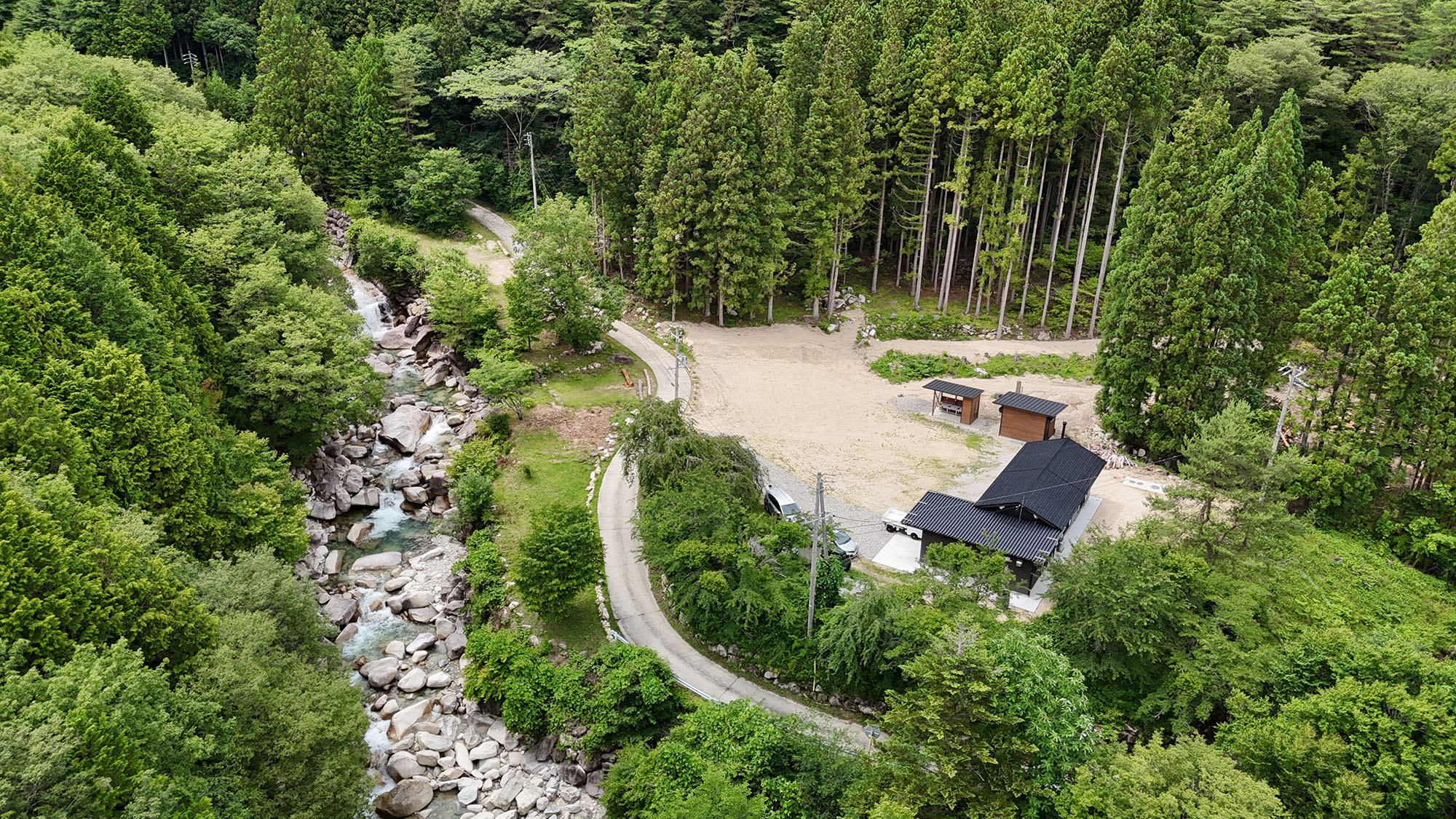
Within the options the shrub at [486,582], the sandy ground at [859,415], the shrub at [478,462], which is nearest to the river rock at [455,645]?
the shrub at [486,582]

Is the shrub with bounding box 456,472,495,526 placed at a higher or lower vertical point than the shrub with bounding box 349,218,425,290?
lower

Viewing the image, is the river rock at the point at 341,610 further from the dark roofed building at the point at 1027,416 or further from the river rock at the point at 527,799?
the dark roofed building at the point at 1027,416

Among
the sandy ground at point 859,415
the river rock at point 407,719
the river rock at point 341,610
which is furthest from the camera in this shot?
the sandy ground at point 859,415

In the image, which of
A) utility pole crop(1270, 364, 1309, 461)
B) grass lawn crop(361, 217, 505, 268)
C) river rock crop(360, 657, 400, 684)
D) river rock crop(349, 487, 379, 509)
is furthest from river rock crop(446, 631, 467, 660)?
grass lawn crop(361, 217, 505, 268)

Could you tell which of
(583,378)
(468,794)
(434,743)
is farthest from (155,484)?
(583,378)

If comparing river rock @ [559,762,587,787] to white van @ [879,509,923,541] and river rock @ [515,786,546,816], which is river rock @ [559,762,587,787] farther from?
white van @ [879,509,923,541]

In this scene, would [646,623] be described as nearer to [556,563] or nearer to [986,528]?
[556,563]
